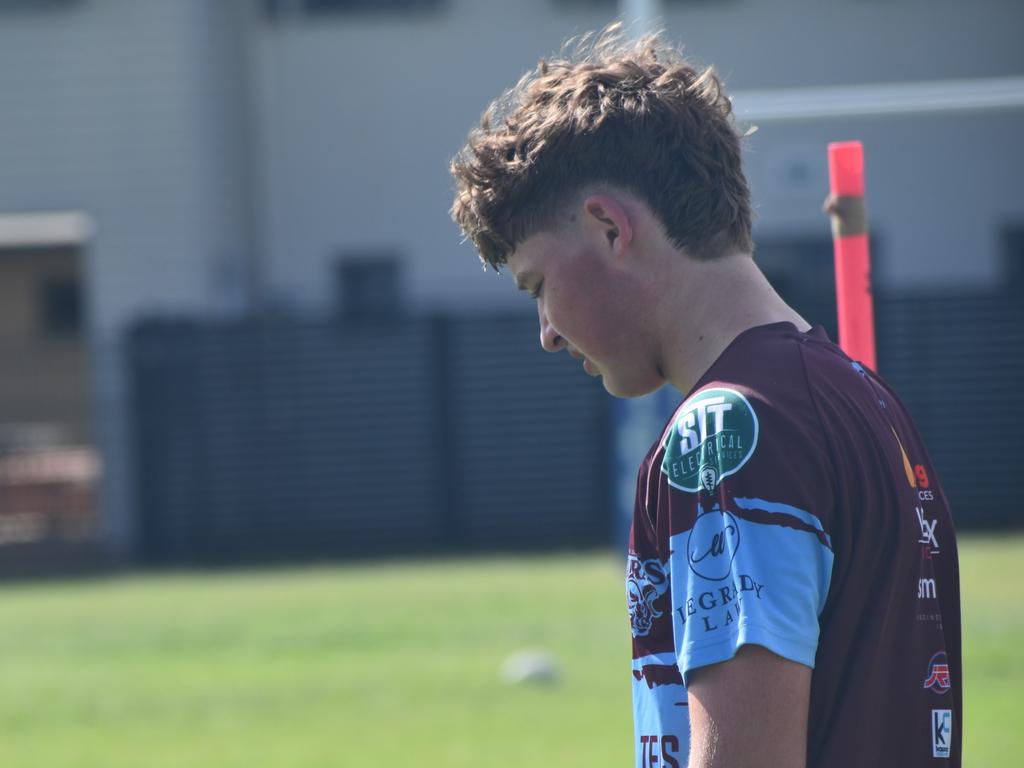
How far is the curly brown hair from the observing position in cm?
170

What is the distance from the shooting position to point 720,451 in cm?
153

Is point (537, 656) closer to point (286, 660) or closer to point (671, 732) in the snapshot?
point (286, 660)

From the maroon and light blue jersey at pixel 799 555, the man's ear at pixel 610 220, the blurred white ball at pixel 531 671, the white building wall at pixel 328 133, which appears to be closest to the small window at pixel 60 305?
the white building wall at pixel 328 133

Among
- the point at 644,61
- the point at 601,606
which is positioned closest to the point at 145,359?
the point at 601,606

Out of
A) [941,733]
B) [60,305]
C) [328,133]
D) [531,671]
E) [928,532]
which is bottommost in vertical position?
[531,671]

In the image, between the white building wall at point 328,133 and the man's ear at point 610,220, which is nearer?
the man's ear at point 610,220

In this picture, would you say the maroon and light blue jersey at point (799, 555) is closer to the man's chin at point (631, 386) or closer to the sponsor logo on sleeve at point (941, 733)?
the sponsor logo on sleeve at point (941, 733)

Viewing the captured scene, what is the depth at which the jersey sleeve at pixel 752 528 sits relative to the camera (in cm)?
150

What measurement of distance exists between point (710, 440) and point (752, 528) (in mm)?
100

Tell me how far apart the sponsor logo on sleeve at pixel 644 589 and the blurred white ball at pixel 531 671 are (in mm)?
6695

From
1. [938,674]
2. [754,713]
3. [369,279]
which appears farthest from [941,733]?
[369,279]

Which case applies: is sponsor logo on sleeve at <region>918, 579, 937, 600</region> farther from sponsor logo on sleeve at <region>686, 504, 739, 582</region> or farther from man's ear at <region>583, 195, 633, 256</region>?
man's ear at <region>583, 195, 633, 256</region>

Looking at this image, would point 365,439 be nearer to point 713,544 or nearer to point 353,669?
point 353,669

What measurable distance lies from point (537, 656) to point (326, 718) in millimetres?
1403
